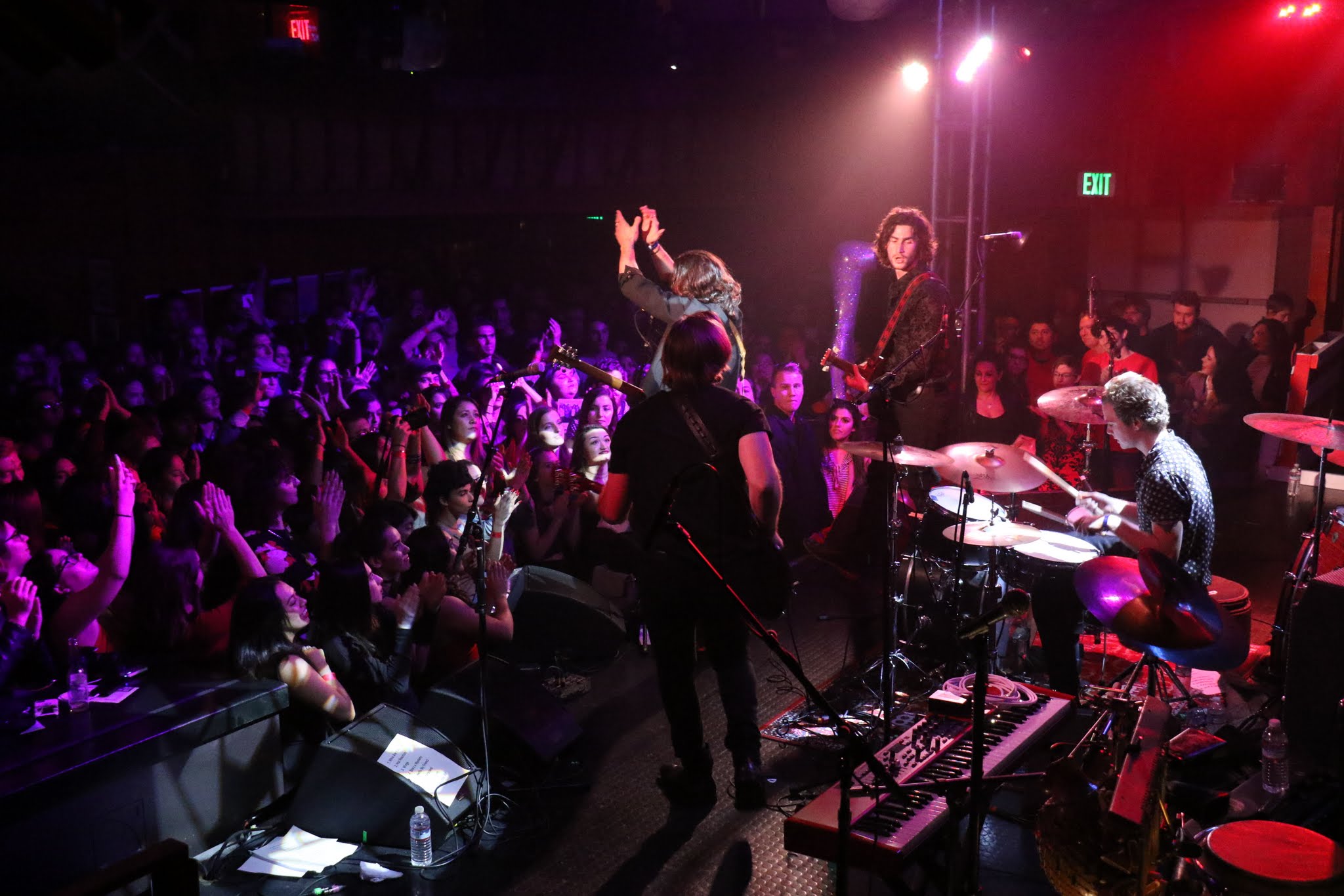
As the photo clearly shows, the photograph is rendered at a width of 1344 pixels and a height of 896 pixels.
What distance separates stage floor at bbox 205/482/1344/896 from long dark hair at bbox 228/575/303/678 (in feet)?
2.37

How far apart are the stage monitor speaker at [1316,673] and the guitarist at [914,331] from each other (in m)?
2.01

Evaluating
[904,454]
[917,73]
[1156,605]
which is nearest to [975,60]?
[917,73]

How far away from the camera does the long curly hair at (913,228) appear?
586 cm

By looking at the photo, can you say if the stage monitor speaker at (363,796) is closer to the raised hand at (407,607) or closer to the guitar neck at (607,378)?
the raised hand at (407,607)

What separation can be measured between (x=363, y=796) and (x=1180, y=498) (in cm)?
300

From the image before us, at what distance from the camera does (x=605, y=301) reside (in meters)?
10.5

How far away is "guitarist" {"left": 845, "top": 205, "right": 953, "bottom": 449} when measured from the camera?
577cm

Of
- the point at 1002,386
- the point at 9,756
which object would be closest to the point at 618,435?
the point at 9,756

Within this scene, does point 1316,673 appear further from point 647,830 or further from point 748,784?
point 647,830

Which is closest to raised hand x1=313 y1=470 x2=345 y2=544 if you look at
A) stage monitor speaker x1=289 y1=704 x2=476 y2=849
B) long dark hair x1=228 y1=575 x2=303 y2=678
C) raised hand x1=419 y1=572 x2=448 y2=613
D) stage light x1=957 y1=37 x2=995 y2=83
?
raised hand x1=419 y1=572 x2=448 y2=613

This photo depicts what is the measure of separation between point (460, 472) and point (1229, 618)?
307cm

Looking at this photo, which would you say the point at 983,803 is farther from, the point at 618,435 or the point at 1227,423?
the point at 1227,423

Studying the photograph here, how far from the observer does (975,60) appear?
761 cm

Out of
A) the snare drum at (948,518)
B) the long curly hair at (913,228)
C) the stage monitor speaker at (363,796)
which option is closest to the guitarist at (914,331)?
the long curly hair at (913,228)
